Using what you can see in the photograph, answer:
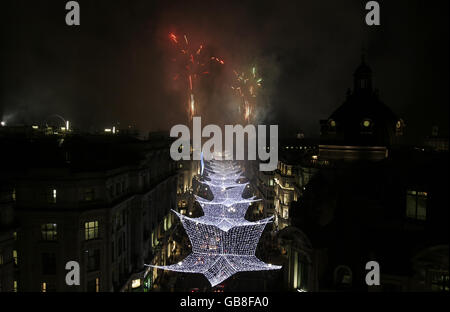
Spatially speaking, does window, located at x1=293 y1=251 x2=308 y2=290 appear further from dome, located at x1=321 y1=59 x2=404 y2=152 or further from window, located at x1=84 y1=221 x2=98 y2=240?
dome, located at x1=321 y1=59 x2=404 y2=152

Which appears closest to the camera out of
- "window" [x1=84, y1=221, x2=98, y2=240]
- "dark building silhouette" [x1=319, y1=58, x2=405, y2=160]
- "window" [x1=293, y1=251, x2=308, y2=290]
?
"window" [x1=293, y1=251, x2=308, y2=290]

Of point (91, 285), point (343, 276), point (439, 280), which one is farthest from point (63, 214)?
point (439, 280)

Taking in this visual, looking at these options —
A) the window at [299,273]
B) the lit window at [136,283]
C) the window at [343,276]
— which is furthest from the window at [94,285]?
the window at [343,276]

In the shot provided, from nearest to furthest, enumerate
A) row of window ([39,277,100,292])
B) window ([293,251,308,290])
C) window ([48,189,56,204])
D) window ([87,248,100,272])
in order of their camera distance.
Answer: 1. window ([293,251,308,290])
2. window ([48,189,56,204])
3. row of window ([39,277,100,292])
4. window ([87,248,100,272])

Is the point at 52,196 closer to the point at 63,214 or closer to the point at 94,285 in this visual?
the point at 63,214

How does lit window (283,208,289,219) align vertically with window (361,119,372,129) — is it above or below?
below

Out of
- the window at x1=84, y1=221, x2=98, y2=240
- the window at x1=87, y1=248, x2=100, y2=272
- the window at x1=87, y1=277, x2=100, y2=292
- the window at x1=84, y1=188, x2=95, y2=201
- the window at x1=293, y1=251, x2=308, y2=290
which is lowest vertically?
the window at x1=87, y1=277, x2=100, y2=292

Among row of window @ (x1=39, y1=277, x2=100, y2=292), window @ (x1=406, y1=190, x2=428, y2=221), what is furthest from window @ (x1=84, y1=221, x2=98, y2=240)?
window @ (x1=406, y1=190, x2=428, y2=221)
